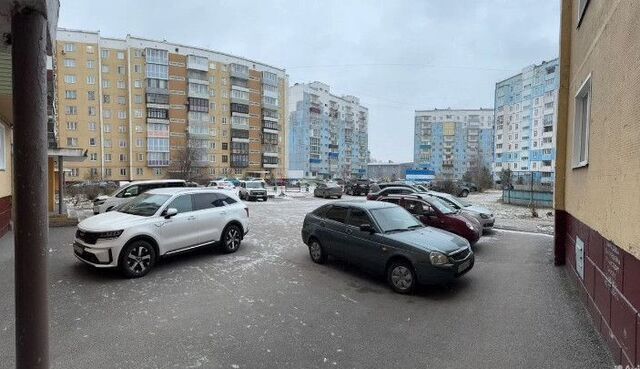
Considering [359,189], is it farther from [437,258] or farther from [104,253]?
[104,253]

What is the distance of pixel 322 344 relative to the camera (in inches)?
167

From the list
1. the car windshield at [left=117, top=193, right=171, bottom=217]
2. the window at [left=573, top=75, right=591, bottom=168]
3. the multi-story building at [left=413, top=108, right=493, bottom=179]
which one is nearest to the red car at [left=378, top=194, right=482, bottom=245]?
the window at [left=573, top=75, right=591, bottom=168]

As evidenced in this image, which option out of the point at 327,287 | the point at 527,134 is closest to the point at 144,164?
the point at 327,287

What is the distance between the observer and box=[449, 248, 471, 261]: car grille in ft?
20.0

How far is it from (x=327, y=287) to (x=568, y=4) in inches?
327

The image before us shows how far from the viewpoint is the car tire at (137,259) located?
6555 mm

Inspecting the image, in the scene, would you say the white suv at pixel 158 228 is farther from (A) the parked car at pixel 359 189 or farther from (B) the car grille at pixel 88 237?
(A) the parked car at pixel 359 189

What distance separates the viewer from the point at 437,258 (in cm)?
588

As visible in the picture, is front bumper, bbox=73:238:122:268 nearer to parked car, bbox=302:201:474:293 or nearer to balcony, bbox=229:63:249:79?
parked car, bbox=302:201:474:293

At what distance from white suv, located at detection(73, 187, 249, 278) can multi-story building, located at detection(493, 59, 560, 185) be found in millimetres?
57817

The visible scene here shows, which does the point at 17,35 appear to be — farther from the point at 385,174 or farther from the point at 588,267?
the point at 385,174

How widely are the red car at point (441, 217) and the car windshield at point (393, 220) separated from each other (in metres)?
2.85

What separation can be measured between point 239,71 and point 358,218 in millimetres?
61488

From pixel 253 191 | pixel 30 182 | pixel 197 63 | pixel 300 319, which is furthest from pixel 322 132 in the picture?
pixel 30 182
